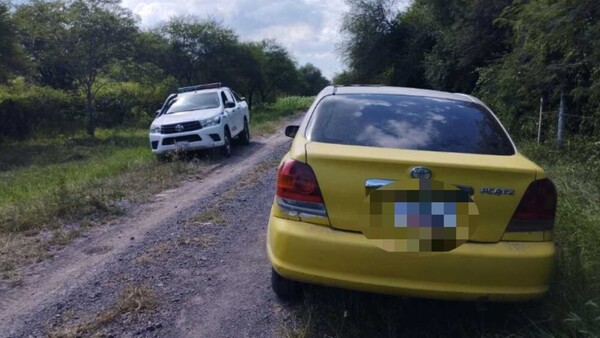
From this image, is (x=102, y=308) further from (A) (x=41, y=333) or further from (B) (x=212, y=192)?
(B) (x=212, y=192)

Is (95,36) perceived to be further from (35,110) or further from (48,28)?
(35,110)

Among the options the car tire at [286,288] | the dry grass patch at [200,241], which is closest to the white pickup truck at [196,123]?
the dry grass patch at [200,241]

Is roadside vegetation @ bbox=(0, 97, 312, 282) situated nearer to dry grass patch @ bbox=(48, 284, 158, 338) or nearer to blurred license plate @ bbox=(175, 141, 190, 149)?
blurred license plate @ bbox=(175, 141, 190, 149)

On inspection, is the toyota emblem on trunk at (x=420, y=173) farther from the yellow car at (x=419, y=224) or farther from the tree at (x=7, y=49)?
the tree at (x=7, y=49)

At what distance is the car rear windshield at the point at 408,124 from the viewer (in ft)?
11.2

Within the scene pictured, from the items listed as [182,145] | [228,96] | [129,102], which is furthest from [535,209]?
[129,102]

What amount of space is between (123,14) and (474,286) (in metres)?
23.0

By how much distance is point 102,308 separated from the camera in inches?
150

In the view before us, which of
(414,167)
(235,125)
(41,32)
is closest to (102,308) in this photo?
(414,167)

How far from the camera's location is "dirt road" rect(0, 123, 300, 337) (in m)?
3.57

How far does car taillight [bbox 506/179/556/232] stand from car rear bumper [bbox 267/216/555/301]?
0.34ft

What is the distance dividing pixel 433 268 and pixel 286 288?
1.20 m

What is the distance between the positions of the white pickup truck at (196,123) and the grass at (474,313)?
27.4 feet

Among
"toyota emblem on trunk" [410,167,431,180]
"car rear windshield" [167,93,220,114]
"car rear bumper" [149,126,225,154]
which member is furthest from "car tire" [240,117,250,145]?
"toyota emblem on trunk" [410,167,431,180]
